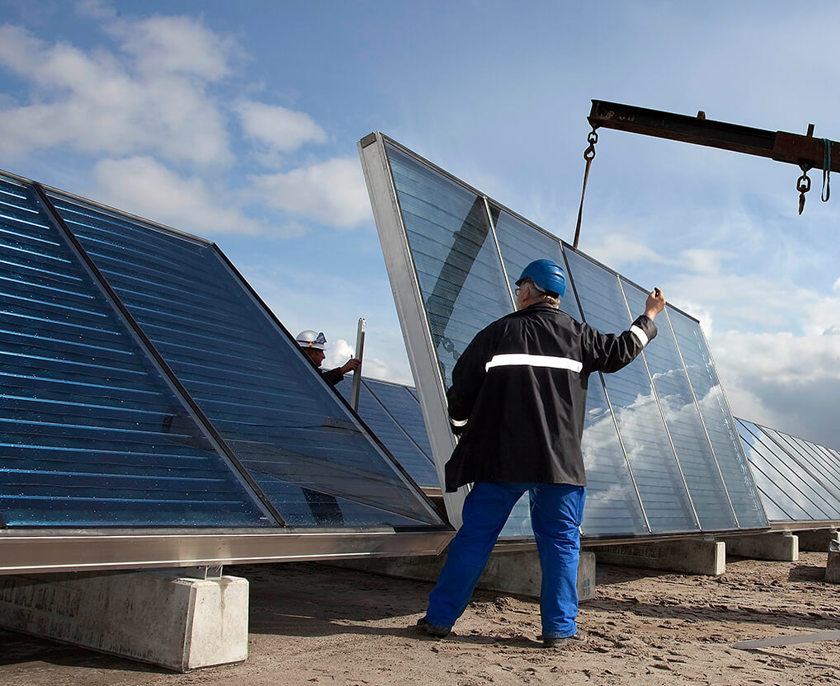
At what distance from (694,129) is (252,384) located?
22.7 ft

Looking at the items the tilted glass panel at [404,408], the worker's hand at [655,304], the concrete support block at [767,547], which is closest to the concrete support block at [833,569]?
the concrete support block at [767,547]

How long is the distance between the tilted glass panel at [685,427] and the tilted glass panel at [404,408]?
264 centimetres

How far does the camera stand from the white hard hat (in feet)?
27.5

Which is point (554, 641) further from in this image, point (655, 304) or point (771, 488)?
point (771, 488)

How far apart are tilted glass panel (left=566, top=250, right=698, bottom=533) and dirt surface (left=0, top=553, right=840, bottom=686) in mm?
687

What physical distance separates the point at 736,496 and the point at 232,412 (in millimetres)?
6144

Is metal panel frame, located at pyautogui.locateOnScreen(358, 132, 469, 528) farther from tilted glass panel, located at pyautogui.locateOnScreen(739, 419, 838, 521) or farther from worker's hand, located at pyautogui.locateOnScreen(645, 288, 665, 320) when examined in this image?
tilted glass panel, located at pyautogui.locateOnScreen(739, 419, 838, 521)

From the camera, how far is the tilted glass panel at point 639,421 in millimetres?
5891

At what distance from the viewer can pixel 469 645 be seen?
11.6ft

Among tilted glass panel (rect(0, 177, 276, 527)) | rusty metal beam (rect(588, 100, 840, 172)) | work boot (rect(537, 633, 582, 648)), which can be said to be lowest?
work boot (rect(537, 633, 582, 648))

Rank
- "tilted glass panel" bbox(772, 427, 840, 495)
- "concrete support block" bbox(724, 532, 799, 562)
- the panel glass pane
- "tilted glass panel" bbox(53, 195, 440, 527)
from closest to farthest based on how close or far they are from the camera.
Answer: "tilted glass panel" bbox(53, 195, 440, 527)
the panel glass pane
"concrete support block" bbox(724, 532, 799, 562)
"tilted glass panel" bbox(772, 427, 840, 495)

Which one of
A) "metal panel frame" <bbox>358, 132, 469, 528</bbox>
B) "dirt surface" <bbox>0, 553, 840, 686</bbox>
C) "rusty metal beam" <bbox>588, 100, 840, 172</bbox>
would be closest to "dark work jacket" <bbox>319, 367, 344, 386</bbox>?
"dirt surface" <bbox>0, 553, 840, 686</bbox>

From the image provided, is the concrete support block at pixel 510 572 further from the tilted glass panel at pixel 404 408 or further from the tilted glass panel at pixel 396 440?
the tilted glass panel at pixel 404 408

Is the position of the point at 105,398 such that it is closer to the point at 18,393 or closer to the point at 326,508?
the point at 18,393
